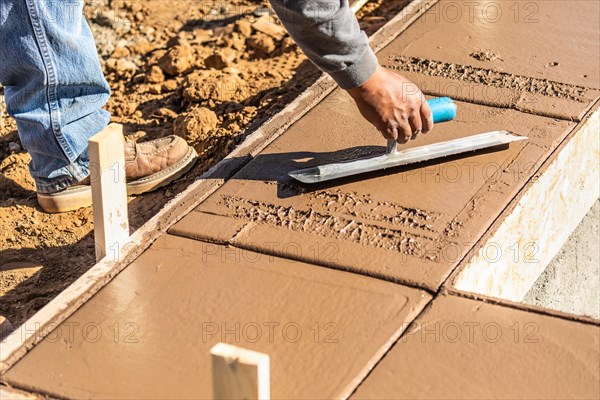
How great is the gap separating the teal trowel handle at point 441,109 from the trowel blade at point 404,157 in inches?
5.2

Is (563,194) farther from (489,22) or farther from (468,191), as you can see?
(489,22)

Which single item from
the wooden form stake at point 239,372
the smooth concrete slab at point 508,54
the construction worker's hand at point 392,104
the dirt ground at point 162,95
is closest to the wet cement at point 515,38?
the smooth concrete slab at point 508,54

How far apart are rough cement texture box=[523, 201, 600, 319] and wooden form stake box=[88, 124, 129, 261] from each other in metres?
1.82

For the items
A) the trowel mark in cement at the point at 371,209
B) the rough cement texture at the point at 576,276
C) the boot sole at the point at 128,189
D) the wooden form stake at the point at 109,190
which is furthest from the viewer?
the rough cement texture at the point at 576,276

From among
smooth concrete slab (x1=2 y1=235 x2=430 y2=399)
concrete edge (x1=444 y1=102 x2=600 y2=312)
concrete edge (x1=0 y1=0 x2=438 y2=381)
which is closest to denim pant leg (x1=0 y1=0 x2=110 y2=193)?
concrete edge (x1=0 y1=0 x2=438 y2=381)

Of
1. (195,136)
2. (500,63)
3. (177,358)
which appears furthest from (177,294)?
(500,63)

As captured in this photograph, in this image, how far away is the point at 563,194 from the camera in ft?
12.1

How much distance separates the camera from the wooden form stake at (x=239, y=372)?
209 centimetres

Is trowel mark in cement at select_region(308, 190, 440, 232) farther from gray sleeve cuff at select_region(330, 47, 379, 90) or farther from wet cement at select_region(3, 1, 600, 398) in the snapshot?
gray sleeve cuff at select_region(330, 47, 379, 90)

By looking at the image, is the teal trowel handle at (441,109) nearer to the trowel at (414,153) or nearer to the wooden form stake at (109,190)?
the trowel at (414,153)

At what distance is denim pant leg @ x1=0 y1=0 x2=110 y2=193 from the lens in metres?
3.46

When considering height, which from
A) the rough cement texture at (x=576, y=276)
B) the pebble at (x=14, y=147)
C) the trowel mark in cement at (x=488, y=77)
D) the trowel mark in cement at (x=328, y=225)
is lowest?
the rough cement texture at (x=576, y=276)

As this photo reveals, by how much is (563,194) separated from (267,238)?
127cm

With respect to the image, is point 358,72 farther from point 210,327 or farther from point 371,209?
point 210,327
